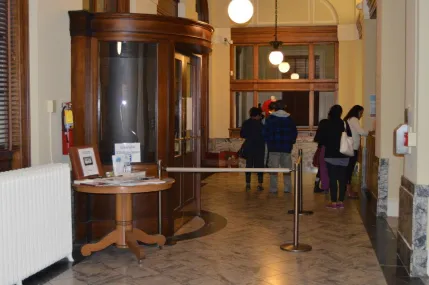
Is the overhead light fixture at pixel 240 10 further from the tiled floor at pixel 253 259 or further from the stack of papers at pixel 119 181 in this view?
the stack of papers at pixel 119 181

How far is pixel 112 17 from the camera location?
648cm

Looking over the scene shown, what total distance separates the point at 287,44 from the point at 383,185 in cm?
693

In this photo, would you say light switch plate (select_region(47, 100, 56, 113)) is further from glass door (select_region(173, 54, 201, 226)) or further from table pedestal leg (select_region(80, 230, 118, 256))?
glass door (select_region(173, 54, 201, 226))

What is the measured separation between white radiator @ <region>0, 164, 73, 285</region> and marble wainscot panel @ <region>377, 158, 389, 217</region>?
4390 mm

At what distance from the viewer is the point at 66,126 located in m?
6.20

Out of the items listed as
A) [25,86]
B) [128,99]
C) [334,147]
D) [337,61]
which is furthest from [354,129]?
[25,86]

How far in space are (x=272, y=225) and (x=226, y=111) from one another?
7267mm

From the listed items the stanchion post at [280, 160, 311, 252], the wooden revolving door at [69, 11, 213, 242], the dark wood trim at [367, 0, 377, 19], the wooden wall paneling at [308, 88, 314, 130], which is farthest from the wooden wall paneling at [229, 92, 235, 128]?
the stanchion post at [280, 160, 311, 252]

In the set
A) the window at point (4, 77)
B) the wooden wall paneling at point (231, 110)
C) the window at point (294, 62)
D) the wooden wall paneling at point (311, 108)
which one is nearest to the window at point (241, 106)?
the wooden wall paneling at point (231, 110)

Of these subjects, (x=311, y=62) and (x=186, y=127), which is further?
(x=311, y=62)

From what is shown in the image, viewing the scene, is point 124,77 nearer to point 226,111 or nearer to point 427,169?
point 427,169

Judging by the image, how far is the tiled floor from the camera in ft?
17.5

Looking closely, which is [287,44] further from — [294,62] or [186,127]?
[186,127]

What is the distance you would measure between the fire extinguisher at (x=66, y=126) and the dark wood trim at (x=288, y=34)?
901cm
